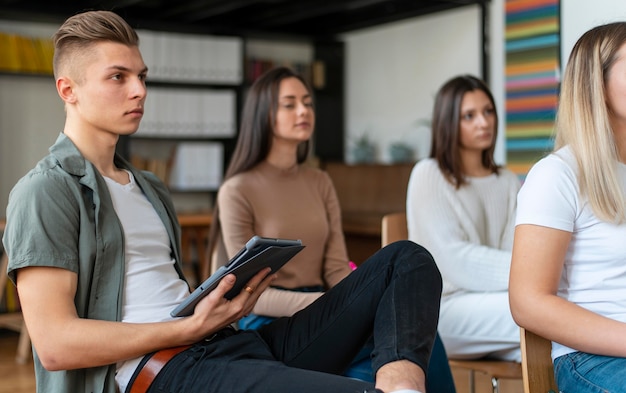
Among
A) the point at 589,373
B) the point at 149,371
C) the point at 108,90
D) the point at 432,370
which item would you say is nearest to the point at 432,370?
the point at 432,370

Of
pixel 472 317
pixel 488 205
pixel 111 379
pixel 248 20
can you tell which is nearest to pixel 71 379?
pixel 111 379

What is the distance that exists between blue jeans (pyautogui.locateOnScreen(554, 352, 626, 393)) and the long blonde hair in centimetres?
29

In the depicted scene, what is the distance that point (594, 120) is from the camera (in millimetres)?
1771

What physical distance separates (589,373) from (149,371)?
88 cm

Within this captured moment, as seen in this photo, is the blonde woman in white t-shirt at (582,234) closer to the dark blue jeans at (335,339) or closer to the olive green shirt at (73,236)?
the dark blue jeans at (335,339)

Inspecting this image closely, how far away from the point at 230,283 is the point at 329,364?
0.35 meters

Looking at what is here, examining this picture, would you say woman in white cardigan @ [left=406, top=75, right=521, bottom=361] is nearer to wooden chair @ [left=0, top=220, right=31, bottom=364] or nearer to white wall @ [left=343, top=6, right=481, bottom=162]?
wooden chair @ [left=0, top=220, right=31, bottom=364]

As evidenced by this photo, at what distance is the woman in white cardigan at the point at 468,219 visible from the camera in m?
2.58

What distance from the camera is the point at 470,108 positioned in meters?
3.05

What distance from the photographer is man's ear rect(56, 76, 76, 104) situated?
6.07 ft

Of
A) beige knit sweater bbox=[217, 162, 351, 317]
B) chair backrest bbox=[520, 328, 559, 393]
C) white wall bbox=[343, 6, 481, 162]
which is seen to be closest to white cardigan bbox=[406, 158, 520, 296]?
beige knit sweater bbox=[217, 162, 351, 317]

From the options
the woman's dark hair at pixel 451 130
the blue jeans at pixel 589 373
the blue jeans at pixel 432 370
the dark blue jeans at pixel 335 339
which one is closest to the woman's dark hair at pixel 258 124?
the woman's dark hair at pixel 451 130

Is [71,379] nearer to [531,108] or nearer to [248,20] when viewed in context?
[531,108]

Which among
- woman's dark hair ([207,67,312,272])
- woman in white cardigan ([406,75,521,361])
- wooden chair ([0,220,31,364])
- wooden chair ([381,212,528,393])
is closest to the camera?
wooden chair ([381,212,528,393])
